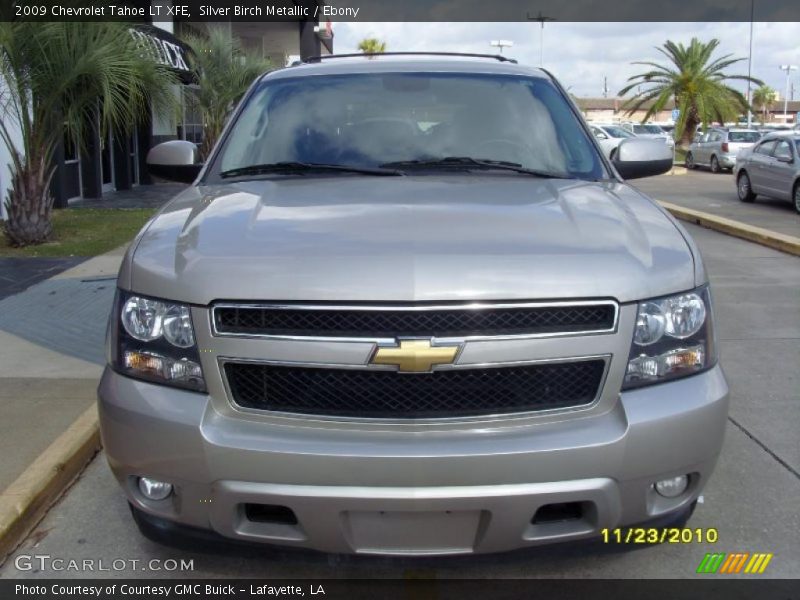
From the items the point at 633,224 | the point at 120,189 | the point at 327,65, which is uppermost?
the point at 327,65

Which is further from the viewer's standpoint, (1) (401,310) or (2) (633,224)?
(2) (633,224)

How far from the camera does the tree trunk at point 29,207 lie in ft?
34.7

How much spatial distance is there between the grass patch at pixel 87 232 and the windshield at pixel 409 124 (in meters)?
6.57

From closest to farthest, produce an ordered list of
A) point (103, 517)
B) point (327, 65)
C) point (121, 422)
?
1. point (121, 422)
2. point (103, 517)
3. point (327, 65)

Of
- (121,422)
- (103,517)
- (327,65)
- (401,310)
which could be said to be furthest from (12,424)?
(401,310)

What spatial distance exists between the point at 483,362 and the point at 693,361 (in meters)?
0.75

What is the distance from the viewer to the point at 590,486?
2.51m

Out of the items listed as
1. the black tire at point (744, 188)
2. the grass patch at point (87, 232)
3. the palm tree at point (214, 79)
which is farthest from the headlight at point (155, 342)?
the palm tree at point (214, 79)

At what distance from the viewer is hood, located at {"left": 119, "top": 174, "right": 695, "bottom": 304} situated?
2555mm

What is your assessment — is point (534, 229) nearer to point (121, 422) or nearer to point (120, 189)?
point (121, 422)

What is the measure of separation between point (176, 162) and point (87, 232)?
26.7ft

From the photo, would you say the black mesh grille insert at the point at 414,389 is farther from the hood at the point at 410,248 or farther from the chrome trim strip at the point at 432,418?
the hood at the point at 410,248

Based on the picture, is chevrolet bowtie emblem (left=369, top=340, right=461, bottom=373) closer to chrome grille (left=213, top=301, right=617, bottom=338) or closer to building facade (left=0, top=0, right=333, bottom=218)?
chrome grille (left=213, top=301, right=617, bottom=338)

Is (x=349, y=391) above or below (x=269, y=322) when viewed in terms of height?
below
